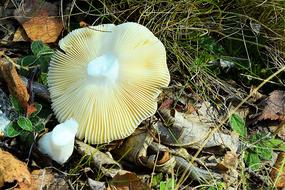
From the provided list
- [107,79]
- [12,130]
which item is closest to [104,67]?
[107,79]

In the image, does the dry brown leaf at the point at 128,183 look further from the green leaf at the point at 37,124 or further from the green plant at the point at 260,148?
the green plant at the point at 260,148

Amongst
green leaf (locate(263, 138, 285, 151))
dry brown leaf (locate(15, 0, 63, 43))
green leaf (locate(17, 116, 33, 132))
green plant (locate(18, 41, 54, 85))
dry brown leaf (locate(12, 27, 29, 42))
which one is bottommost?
green leaf (locate(263, 138, 285, 151))

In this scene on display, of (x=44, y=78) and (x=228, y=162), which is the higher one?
(x=44, y=78)

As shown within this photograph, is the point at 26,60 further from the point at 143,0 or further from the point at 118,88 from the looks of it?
the point at 143,0

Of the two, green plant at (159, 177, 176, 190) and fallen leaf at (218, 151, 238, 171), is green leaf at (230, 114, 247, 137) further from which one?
green plant at (159, 177, 176, 190)

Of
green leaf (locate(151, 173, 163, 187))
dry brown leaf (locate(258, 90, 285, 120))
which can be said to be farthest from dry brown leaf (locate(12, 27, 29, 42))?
dry brown leaf (locate(258, 90, 285, 120))

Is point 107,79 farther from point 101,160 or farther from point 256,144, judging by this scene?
point 256,144
